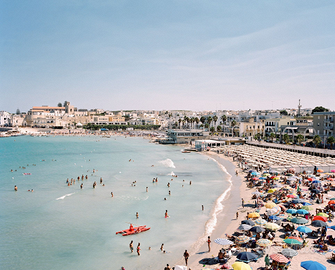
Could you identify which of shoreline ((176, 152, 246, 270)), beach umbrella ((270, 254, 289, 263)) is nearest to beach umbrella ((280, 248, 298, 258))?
beach umbrella ((270, 254, 289, 263))

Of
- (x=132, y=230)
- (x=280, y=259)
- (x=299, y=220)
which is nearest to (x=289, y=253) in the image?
(x=280, y=259)

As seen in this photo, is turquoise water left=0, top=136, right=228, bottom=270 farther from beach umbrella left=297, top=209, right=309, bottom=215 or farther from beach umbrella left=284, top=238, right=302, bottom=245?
beach umbrella left=297, top=209, right=309, bottom=215

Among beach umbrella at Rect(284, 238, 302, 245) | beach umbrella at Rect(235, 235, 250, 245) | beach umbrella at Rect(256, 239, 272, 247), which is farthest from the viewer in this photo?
beach umbrella at Rect(235, 235, 250, 245)

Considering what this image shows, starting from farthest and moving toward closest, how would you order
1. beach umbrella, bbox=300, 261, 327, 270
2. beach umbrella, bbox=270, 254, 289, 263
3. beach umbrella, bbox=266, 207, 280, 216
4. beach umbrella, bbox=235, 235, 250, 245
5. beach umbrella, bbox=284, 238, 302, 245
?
1. beach umbrella, bbox=266, 207, 280, 216
2. beach umbrella, bbox=235, 235, 250, 245
3. beach umbrella, bbox=284, 238, 302, 245
4. beach umbrella, bbox=270, 254, 289, 263
5. beach umbrella, bbox=300, 261, 327, 270

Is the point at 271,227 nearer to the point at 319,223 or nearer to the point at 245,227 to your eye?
the point at 245,227

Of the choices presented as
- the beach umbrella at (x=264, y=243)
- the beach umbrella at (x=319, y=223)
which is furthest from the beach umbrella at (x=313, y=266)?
the beach umbrella at (x=319, y=223)

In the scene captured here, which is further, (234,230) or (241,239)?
(234,230)

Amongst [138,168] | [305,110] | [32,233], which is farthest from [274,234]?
[305,110]

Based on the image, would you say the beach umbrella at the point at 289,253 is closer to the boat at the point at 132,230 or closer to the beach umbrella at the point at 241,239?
the beach umbrella at the point at 241,239

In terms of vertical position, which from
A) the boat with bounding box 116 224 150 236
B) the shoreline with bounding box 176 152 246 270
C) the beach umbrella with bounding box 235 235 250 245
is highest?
the beach umbrella with bounding box 235 235 250 245

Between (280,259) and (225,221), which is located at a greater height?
(280,259)

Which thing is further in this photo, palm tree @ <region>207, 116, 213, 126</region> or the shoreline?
palm tree @ <region>207, 116, 213, 126</region>

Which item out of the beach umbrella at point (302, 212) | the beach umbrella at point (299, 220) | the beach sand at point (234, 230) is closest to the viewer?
the beach sand at point (234, 230)

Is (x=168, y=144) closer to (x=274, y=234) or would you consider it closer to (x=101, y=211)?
(x=101, y=211)
